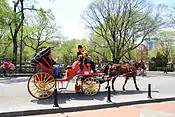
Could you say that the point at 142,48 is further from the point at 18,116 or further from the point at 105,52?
the point at 18,116

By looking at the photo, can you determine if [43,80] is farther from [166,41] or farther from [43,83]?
[166,41]

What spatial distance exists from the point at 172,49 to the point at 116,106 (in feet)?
184

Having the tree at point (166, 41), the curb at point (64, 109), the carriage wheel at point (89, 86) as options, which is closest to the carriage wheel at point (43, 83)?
the carriage wheel at point (89, 86)

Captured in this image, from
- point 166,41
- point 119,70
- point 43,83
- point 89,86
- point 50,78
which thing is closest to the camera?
point 43,83

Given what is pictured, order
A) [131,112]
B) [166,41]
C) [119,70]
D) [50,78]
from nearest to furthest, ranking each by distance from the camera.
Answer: [131,112], [50,78], [119,70], [166,41]

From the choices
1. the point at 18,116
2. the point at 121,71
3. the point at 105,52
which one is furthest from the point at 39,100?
the point at 105,52

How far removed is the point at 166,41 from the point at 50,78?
52765 mm

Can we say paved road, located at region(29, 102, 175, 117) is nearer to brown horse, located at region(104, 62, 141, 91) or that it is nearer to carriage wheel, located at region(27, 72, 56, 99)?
carriage wheel, located at region(27, 72, 56, 99)

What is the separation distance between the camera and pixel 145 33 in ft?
123

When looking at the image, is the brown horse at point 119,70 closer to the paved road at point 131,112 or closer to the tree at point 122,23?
the paved road at point 131,112

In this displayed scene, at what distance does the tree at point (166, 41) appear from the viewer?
186 feet

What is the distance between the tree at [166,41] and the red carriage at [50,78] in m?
46.5

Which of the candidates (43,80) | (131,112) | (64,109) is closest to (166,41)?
(43,80)

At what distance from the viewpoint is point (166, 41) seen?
192 ft
